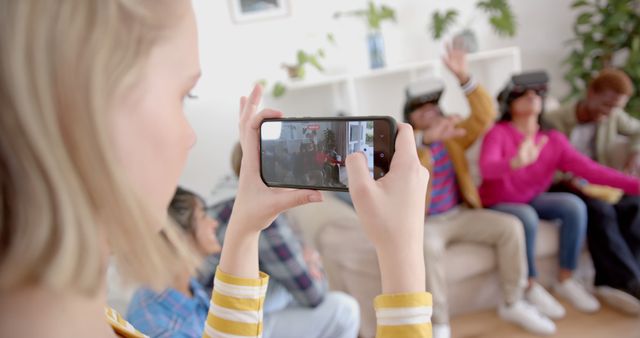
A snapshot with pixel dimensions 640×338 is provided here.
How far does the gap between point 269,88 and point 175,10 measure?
6.69ft

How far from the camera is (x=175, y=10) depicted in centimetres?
36

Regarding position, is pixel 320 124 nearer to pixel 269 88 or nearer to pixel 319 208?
pixel 319 208

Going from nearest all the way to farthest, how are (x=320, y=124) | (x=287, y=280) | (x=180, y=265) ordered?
(x=180, y=265) → (x=320, y=124) → (x=287, y=280)

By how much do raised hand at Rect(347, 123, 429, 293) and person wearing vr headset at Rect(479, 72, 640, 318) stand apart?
1364mm

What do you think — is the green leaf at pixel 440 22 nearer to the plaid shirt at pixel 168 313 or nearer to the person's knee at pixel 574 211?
the person's knee at pixel 574 211

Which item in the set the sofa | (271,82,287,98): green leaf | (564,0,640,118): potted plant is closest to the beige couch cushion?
the sofa

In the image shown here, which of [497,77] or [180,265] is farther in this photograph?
[497,77]

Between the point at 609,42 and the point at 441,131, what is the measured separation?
5.25ft

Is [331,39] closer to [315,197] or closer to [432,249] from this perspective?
[432,249]

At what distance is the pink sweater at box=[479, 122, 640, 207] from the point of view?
1716 mm

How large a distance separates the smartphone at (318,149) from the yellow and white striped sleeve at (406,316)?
0.16m

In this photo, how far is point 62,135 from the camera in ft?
0.93

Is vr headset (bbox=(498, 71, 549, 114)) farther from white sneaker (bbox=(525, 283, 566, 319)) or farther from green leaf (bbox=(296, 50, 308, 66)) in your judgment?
green leaf (bbox=(296, 50, 308, 66))

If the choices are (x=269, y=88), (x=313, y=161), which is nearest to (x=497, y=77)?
(x=269, y=88)
